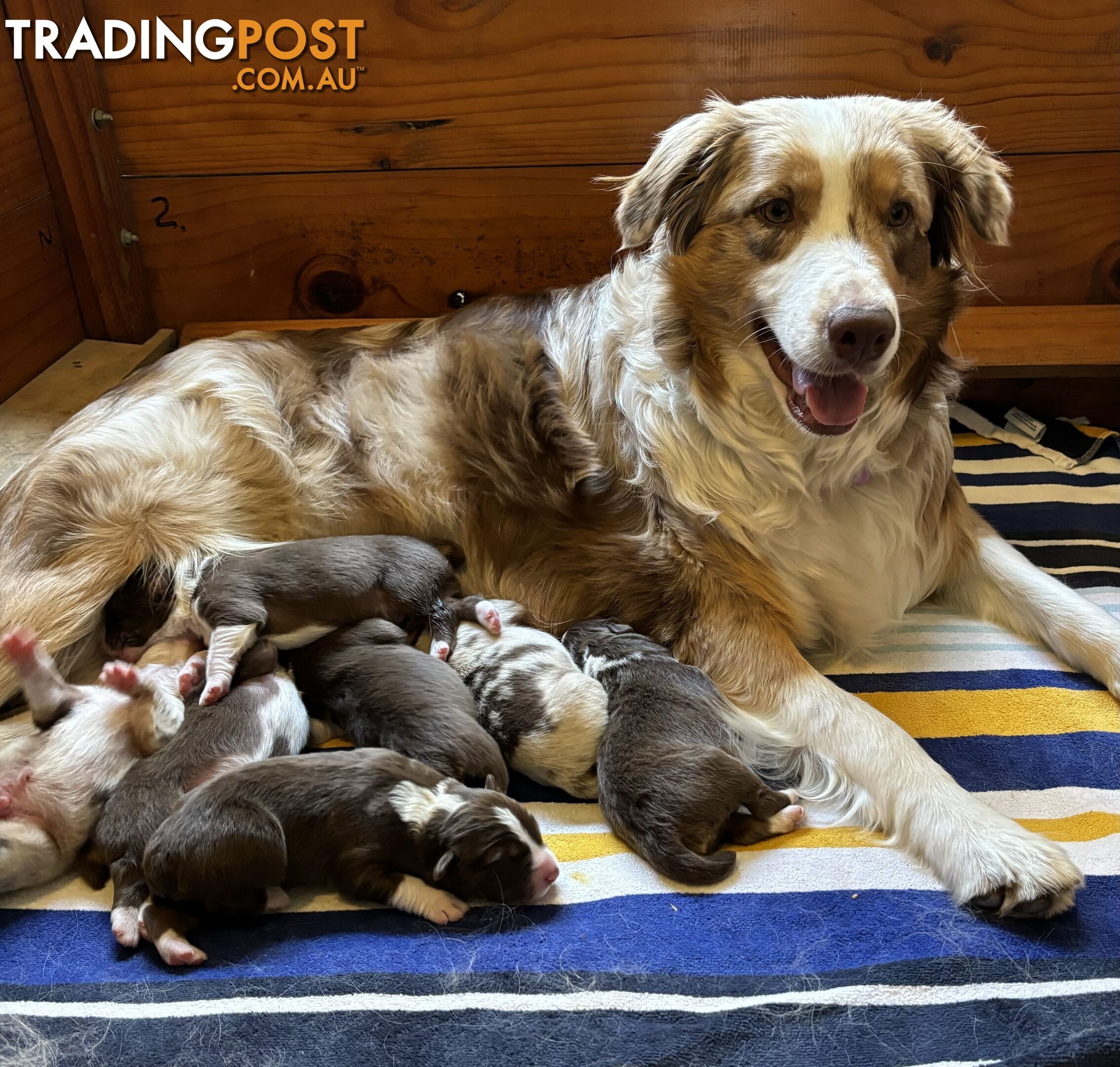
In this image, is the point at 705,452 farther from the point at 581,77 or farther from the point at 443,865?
the point at 581,77

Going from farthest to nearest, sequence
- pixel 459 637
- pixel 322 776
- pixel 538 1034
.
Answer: pixel 459 637
pixel 322 776
pixel 538 1034

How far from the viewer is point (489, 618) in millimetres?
1950

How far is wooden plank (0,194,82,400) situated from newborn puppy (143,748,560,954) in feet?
5.91

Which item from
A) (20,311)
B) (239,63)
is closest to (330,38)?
(239,63)

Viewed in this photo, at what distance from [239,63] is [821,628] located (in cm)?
221

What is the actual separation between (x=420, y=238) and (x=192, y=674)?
162cm

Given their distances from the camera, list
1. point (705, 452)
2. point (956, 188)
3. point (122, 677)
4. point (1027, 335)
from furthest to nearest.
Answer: point (1027, 335) < point (705, 452) < point (956, 188) < point (122, 677)

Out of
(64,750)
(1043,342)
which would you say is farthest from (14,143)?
(1043,342)

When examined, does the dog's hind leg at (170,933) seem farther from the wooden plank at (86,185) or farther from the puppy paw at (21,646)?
the wooden plank at (86,185)

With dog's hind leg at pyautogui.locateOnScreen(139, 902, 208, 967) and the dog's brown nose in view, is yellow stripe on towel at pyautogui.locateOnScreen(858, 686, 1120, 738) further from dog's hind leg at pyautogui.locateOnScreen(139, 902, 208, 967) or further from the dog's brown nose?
dog's hind leg at pyautogui.locateOnScreen(139, 902, 208, 967)

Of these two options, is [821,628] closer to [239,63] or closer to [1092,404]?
[1092,404]

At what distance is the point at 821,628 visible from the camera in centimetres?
211

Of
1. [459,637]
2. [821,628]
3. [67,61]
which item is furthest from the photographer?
[67,61]

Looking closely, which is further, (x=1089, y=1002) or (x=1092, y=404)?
(x=1092, y=404)
